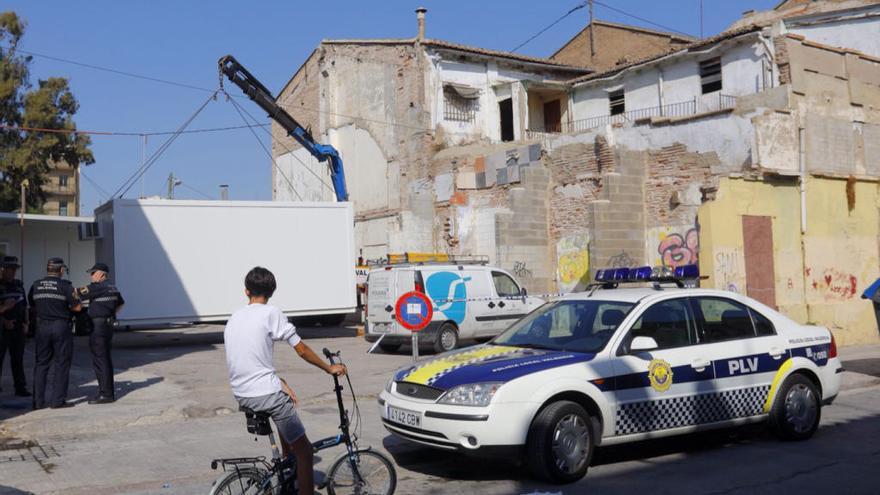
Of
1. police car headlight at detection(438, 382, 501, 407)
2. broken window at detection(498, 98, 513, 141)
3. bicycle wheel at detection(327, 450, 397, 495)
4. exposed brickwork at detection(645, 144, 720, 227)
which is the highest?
broken window at detection(498, 98, 513, 141)

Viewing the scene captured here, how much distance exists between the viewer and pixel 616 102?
1242 inches

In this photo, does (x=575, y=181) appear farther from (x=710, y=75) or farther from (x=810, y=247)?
(x=710, y=75)

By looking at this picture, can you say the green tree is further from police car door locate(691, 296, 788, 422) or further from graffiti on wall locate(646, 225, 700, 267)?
police car door locate(691, 296, 788, 422)

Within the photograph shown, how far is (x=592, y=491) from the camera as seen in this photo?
626 cm

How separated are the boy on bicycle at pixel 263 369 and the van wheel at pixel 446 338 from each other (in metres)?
11.4

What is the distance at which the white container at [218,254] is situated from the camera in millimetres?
17844

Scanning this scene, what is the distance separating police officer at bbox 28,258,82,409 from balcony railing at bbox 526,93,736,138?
17.4 m

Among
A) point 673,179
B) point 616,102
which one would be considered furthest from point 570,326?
point 616,102

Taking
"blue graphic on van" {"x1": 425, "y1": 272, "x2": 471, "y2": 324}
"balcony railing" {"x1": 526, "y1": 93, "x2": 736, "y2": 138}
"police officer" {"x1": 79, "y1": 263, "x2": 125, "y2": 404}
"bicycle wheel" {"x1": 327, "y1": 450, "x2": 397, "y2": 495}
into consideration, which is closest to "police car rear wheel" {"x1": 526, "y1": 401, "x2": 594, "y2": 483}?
"bicycle wheel" {"x1": 327, "y1": 450, "x2": 397, "y2": 495}

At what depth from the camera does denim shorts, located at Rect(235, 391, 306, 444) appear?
4980mm

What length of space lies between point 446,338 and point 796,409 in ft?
30.5

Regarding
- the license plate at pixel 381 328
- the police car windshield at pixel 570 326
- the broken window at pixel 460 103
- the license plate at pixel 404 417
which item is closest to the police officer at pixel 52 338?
the license plate at pixel 404 417

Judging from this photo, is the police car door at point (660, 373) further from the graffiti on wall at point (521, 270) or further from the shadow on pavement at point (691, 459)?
the graffiti on wall at point (521, 270)

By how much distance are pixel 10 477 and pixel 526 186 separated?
17.2 metres
